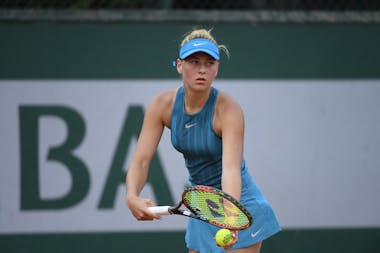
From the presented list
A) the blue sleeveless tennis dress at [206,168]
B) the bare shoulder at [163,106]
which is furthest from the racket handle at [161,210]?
the bare shoulder at [163,106]

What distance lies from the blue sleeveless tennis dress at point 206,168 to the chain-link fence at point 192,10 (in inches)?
75.2

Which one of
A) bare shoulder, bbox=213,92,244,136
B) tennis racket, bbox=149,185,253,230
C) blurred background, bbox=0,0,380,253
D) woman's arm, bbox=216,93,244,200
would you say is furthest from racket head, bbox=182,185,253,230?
blurred background, bbox=0,0,380,253

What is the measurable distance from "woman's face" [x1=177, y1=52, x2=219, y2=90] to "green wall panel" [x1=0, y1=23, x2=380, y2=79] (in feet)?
6.62

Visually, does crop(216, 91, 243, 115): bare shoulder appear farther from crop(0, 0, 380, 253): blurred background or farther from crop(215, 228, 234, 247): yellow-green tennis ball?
crop(0, 0, 380, 253): blurred background

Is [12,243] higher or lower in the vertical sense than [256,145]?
lower

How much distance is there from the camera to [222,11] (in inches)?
224

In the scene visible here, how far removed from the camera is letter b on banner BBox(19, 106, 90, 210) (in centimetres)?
554

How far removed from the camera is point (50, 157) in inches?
219

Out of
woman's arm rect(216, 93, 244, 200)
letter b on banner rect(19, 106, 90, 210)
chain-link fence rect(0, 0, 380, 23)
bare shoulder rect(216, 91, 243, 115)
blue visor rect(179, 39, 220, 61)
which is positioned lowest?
letter b on banner rect(19, 106, 90, 210)

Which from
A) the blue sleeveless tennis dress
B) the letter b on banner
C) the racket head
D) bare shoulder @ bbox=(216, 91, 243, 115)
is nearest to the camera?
the racket head

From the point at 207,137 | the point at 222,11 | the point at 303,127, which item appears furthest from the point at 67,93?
the point at 207,137

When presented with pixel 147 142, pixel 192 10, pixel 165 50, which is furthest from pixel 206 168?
pixel 192 10

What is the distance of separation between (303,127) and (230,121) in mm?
2254

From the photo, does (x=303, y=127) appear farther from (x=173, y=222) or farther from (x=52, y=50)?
(x=52, y=50)
